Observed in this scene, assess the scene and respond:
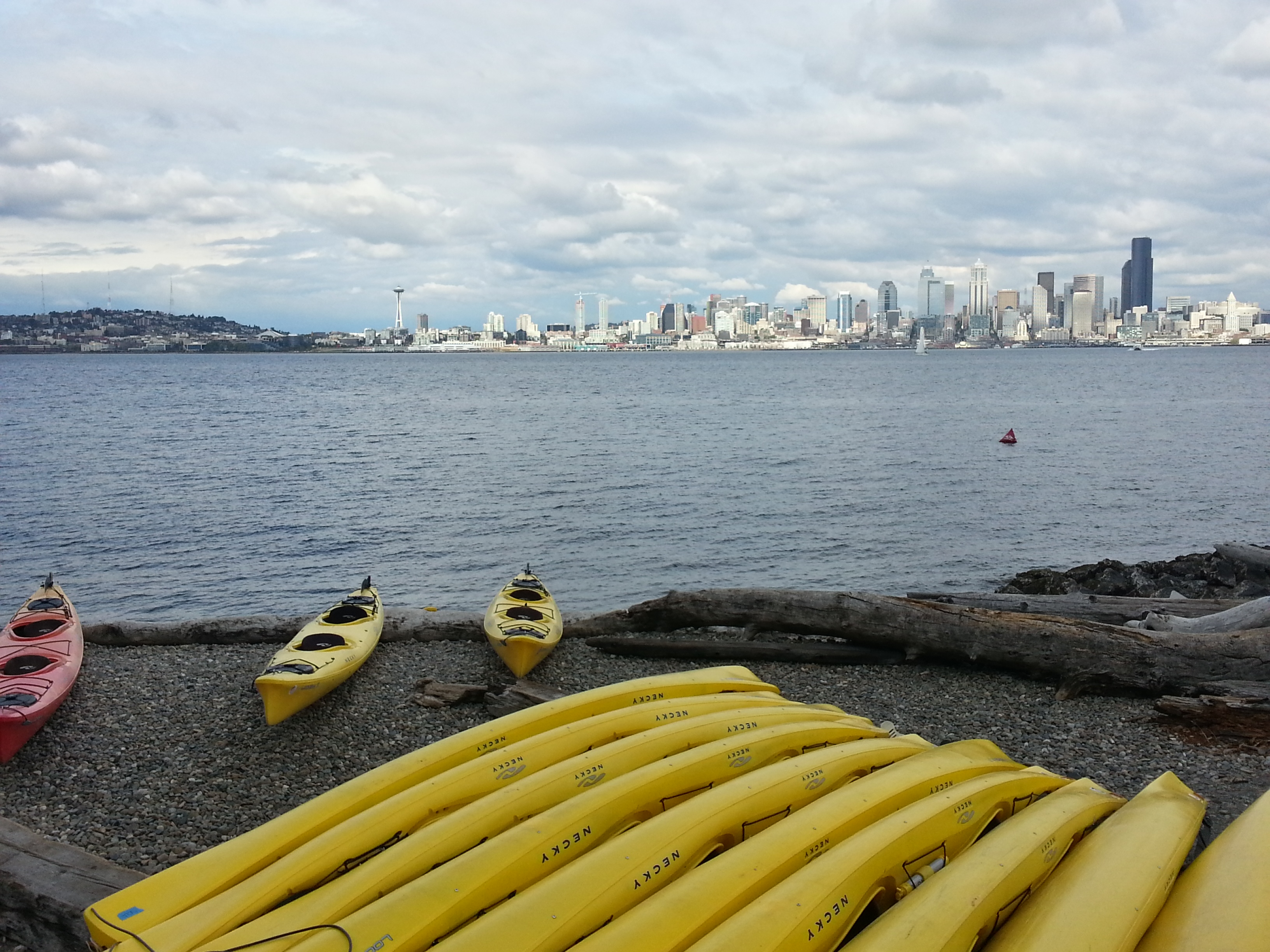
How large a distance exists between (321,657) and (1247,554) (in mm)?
15328

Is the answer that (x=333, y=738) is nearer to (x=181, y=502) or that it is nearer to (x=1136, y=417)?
(x=181, y=502)

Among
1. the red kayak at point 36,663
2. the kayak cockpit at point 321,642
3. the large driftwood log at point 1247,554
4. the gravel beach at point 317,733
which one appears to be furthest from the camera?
the large driftwood log at point 1247,554

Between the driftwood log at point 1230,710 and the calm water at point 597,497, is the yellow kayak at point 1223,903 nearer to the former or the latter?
the driftwood log at point 1230,710

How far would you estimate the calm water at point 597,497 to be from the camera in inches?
817

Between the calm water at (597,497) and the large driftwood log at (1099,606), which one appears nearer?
the large driftwood log at (1099,606)

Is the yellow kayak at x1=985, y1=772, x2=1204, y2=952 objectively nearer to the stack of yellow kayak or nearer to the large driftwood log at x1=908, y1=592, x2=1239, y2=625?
the stack of yellow kayak

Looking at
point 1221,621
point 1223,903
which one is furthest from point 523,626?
point 1221,621

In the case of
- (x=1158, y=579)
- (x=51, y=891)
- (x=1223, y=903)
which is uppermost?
(x=1223, y=903)

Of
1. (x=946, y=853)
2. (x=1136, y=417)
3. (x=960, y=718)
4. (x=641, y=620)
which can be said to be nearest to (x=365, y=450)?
(x=641, y=620)

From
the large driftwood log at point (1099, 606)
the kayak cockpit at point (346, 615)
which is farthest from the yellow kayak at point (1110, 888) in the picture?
the kayak cockpit at point (346, 615)

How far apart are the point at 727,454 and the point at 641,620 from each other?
3081cm

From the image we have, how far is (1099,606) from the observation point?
37.6 feet

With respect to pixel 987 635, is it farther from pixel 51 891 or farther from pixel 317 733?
pixel 51 891

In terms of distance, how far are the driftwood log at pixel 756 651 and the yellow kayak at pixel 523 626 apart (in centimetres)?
82
